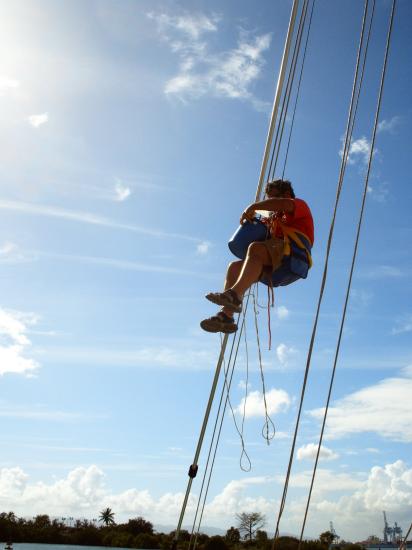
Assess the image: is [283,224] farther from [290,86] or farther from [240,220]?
[290,86]

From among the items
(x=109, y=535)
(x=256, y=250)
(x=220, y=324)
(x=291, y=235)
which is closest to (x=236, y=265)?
(x=256, y=250)

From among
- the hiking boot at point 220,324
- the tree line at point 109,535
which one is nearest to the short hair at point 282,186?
the hiking boot at point 220,324

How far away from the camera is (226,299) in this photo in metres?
4.14

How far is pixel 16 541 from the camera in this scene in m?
115

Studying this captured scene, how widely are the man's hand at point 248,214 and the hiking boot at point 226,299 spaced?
0.78 meters

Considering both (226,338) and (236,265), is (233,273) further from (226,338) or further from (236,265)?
(226,338)

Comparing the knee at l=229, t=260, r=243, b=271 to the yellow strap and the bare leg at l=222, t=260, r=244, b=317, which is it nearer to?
the bare leg at l=222, t=260, r=244, b=317

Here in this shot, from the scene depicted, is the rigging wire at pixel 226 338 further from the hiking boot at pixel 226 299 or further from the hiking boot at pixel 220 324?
the hiking boot at pixel 226 299

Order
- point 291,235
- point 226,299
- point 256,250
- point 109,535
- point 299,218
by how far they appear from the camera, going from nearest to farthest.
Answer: point 226,299, point 256,250, point 291,235, point 299,218, point 109,535

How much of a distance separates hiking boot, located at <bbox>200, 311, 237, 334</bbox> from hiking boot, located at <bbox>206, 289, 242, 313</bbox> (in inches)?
3.5

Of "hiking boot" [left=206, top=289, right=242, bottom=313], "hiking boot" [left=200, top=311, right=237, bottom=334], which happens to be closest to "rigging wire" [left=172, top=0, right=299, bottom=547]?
"hiking boot" [left=200, top=311, right=237, bottom=334]

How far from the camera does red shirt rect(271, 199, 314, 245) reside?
4598 millimetres

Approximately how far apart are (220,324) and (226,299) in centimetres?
21

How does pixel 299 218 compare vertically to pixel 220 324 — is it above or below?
above
